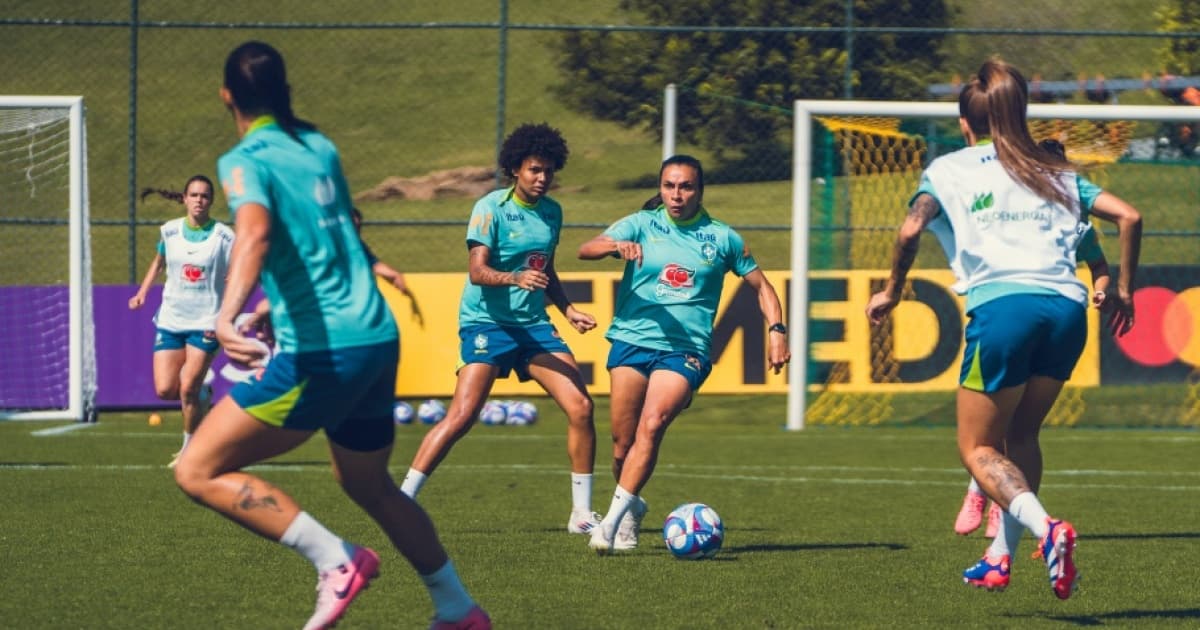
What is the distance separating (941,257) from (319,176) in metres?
17.8

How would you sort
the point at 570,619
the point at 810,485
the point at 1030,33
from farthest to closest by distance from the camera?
the point at 1030,33 → the point at 810,485 → the point at 570,619

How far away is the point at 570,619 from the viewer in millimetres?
6918

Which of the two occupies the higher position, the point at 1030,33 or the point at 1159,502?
the point at 1030,33

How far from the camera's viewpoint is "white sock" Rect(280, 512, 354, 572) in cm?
569

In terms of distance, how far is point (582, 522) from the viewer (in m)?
9.61

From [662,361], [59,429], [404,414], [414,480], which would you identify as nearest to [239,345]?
[662,361]

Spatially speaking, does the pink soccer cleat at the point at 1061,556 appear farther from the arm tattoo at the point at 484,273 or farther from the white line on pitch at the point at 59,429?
the white line on pitch at the point at 59,429

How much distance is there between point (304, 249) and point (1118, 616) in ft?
11.5

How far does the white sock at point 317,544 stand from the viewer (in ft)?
18.7

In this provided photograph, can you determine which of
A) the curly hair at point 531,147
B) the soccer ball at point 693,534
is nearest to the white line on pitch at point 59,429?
the curly hair at point 531,147

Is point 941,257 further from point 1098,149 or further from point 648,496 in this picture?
point 648,496

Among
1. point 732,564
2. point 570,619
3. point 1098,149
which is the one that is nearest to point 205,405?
point 1098,149

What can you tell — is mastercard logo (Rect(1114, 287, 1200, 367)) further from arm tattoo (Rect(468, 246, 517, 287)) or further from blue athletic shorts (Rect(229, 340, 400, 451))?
blue athletic shorts (Rect(229, 340, 400, 451))

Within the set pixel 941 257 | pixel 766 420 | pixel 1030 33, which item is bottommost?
pixel 766 420
